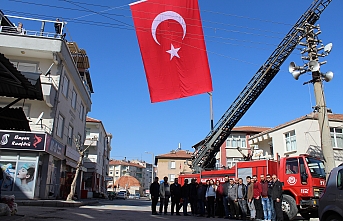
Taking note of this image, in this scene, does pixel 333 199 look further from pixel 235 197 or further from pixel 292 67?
pixel 292 67

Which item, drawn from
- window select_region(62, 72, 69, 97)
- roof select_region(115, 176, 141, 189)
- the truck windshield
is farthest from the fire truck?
roof select_region(115, 176, 141, 189)

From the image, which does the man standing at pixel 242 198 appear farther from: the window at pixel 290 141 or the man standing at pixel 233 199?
the window at pixel 290 141

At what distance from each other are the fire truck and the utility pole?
2.05ft

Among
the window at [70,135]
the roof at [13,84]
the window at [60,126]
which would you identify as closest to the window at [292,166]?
the roof at [13,84]

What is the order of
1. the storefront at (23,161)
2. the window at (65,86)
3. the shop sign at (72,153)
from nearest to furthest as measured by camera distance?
the storefront at (23,161), the window at (65,86), the shop sign at (72,153)

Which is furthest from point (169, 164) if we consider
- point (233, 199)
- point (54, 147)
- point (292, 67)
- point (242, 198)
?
point (242, 198)

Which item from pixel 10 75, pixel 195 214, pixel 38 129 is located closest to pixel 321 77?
pixel 195 214

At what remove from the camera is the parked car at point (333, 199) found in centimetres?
703

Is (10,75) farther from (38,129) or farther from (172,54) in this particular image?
(38,129)

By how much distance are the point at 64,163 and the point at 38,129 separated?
17.6 feet

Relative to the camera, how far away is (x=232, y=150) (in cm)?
4219

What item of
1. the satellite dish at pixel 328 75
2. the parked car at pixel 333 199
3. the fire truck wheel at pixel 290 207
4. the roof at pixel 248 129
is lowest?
the fire truck wheel at pixel 290 207

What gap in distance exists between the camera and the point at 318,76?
15227mm

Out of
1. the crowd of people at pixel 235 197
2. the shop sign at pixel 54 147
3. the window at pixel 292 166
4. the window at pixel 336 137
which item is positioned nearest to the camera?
the crowd of people at pixel 235 197
